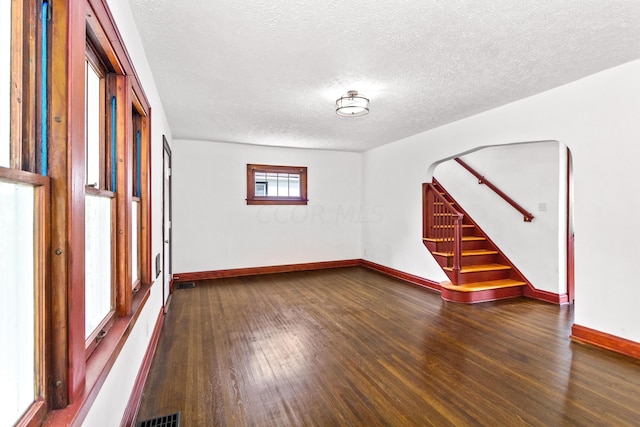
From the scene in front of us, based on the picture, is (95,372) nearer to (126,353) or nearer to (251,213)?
(126,353)

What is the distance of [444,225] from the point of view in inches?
188

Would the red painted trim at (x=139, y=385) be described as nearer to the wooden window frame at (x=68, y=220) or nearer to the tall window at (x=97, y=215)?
the tall window at (x=97, y=215)

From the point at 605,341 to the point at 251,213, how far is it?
517 centimetres

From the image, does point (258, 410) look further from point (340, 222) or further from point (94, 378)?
point (340, 222)

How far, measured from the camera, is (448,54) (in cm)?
248

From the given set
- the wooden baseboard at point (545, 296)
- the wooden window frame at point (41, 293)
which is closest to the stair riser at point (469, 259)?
the wooden baseboard at point (545, 296)

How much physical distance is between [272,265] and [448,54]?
4774mm

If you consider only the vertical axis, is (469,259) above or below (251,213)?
below

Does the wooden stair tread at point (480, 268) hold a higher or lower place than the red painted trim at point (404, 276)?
higher

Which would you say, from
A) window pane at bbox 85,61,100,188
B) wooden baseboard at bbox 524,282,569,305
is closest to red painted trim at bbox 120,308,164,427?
window pane at bbox 85,61,100,188

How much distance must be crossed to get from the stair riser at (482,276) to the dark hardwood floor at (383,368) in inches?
19.4

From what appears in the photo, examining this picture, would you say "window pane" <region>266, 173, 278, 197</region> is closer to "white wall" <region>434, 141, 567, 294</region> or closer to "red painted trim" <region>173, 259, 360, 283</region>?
"red painted trim" <region>173, 259, 360, 283</region>

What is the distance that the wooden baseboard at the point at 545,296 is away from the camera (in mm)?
4133

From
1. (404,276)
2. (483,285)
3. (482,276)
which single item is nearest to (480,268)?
(482,276)
